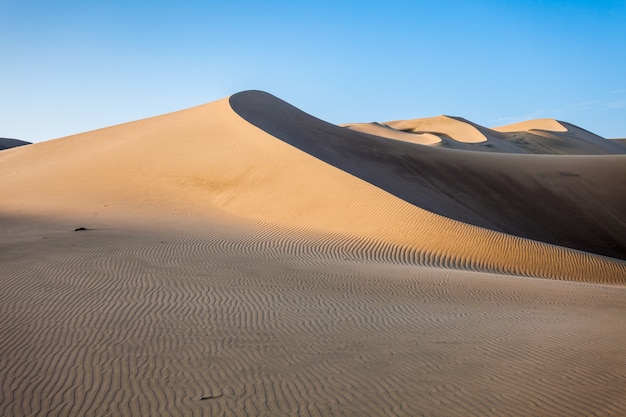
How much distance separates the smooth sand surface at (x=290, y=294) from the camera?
4.87m

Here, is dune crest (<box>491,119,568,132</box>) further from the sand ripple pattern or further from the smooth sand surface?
the sand ripple pattern

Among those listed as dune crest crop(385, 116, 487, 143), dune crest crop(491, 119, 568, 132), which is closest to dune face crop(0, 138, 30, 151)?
dune crest crop(385, 116, 487, 143)

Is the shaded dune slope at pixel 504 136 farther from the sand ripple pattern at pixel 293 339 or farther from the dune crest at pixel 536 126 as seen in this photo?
the sand ripple pattern at pixel 293 339

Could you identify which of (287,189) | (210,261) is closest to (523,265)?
(210,261)

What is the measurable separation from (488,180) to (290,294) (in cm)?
1876

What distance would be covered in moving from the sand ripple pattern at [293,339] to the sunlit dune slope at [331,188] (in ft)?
10.6

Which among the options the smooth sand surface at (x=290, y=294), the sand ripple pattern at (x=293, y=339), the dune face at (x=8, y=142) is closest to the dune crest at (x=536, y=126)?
the smooth sand surface at (x=290, y=294)

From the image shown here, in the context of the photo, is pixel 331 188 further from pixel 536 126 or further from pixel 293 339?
pixel 536 126

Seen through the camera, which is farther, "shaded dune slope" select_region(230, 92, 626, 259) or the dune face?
the dune face

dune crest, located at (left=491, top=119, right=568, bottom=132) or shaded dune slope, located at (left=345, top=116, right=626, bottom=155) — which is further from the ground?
dune crest, located at (left=491, top=119, right=568, bottom=132)

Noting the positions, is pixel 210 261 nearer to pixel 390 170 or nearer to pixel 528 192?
pixel 390 170

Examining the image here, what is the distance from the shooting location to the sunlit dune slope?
14.1 m

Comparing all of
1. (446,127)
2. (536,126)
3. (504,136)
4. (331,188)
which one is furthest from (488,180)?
(536,126)

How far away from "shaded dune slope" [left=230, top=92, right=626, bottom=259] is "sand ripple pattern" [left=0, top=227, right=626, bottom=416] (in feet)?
31.7
